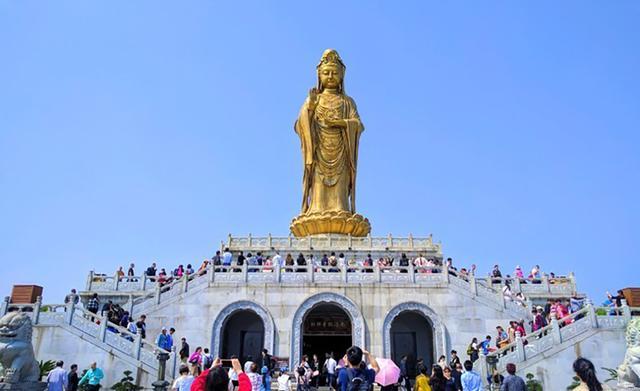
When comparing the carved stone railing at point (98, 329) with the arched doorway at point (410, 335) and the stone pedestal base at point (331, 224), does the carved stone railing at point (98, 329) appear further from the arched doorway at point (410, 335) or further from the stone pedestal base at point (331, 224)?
the stone pedestal base at point (331, 224)

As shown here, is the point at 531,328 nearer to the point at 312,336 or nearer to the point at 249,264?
the point at 312,336

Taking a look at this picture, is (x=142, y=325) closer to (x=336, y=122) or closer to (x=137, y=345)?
(x=137, y=345)

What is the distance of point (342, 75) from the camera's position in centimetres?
3078

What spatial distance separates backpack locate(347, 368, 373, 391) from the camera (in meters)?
5.85

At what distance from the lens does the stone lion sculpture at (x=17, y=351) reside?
816cm

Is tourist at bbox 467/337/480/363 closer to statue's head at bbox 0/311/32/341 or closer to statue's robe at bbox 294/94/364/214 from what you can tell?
statue's head at bbox 0/311/32/341

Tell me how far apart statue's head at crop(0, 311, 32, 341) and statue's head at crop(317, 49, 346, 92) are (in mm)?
23767

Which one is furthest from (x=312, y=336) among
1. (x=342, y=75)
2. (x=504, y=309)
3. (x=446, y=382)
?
(x=342, y=75)

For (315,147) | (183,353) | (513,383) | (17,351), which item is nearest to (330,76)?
(315,147)

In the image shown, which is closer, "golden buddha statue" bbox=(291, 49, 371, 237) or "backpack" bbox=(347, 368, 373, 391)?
"backpack" bbox=(347, 368, 373, 391)

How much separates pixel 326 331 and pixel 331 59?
17226 mm

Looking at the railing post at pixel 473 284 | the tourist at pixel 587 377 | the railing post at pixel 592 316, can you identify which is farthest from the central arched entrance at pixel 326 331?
the tourist at pixel 587 377

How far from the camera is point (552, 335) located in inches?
571

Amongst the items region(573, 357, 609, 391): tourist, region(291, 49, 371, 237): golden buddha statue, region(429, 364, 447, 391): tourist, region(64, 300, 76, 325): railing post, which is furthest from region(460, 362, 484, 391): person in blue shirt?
region(291, 49, 371, 237): golden buddha statue
